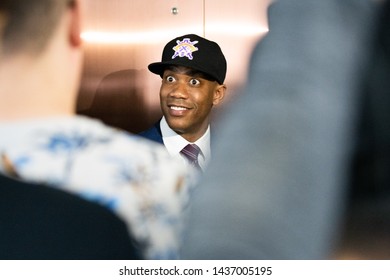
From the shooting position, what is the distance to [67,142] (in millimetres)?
2436

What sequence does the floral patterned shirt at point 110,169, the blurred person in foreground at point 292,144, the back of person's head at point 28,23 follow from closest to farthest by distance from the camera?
the blurred person in foreground at point 292,144 → the floral patterned shirt at point 110,169 → the back of person's head at point 28,23

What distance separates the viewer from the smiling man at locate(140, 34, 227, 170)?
2375 mm

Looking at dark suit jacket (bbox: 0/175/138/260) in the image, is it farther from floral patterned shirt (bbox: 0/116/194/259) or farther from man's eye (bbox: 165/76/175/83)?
man's eye (bbox: 165/76/175/83)

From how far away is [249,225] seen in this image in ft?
6.78

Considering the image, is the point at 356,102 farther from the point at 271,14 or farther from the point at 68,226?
the point at 68,226

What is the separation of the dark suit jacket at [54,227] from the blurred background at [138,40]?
0.33 metres

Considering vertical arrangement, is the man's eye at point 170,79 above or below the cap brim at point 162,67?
below

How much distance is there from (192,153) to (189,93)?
21 cm

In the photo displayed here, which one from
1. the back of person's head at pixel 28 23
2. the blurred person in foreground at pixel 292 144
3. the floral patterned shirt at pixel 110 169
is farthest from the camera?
the back of person's head at pixel 28 23

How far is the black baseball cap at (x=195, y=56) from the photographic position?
2369mm

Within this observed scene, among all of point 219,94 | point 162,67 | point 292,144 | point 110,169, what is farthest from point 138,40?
point 292,144

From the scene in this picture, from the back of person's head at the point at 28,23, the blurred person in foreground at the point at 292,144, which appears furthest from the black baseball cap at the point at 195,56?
the back of person's head at the point at 28,23

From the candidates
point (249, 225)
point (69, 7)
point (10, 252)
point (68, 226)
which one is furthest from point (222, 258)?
point (69, 7)

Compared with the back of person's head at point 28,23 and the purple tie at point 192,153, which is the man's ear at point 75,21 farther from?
the purple tie at point 192,153
